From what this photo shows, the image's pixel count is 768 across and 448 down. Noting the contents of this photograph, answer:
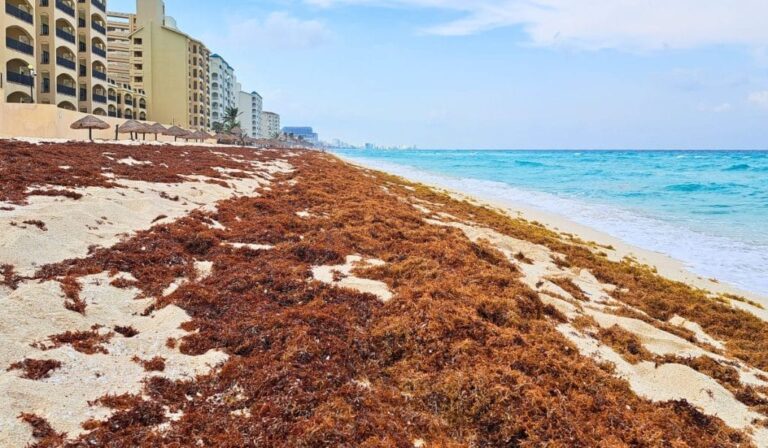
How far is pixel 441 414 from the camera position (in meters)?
3.60

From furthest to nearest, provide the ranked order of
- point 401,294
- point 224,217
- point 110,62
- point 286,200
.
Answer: point 110,62, point 286,200, point 224,217, point 401,294

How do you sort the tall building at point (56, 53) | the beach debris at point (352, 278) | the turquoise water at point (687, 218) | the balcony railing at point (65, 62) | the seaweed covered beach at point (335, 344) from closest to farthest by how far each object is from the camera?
the seaweed covered beach at point (335, 344) → the beach debris at point (352, 278) → the turquoise water at point (687, 218) → the tall building at point (56, 53) → the balcony railing at point (65, 62)

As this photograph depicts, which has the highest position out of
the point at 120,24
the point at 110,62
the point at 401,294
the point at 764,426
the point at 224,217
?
the point at 120,24

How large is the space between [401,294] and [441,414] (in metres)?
2.11

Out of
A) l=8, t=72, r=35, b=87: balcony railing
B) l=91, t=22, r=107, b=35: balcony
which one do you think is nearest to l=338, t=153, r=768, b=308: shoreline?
l=8, t=72, r=35, b=87: balcony railing

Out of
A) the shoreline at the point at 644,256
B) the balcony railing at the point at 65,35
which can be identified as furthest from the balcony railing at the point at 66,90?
the shoreline at the point at 644,256

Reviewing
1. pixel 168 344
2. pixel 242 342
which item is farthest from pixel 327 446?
pixel 168 344

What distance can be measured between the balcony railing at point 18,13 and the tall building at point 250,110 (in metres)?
116

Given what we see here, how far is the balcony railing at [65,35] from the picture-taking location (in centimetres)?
3939

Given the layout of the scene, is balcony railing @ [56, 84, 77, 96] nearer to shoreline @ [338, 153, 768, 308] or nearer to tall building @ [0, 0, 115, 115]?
tall building @ [0, 0, 115, 115]

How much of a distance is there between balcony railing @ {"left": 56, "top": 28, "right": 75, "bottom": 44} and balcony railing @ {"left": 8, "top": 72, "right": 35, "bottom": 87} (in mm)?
7139

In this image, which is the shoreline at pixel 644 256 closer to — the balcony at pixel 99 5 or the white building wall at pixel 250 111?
the balcony at pixel 99 5

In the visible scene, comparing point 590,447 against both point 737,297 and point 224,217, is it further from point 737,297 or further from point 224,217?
point 224,217

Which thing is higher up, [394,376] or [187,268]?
[187,268]
